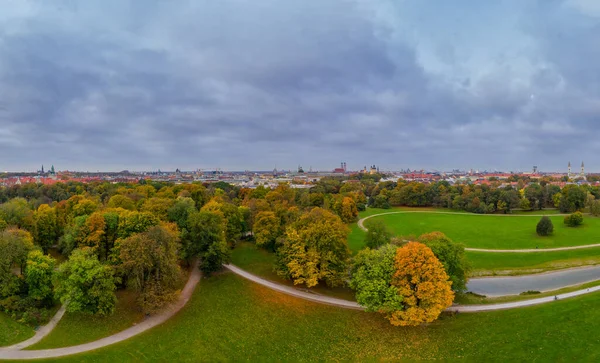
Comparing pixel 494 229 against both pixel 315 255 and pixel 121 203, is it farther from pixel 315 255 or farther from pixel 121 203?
pixel 121 203

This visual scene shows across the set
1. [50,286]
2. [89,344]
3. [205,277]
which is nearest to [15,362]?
[89,344]

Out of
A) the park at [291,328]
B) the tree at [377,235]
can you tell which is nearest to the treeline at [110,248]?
the park at [291,328]

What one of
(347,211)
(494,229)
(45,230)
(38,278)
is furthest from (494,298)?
(45,230)

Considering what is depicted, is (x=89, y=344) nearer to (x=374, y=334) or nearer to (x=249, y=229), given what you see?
(x=374, y=334)

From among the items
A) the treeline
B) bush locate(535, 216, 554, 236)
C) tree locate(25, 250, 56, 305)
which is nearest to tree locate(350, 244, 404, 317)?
the treeline

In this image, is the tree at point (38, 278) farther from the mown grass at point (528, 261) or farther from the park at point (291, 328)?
the mown grass at point (528, 261)
